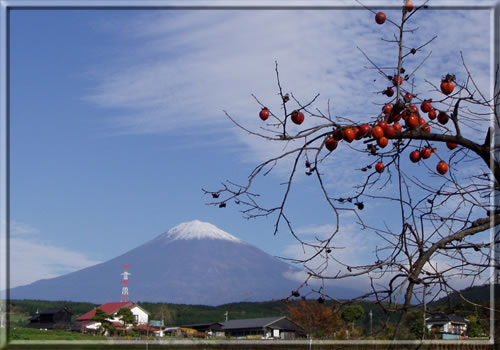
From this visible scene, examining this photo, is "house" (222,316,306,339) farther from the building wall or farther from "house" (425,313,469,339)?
"house" (425,313,469,339)

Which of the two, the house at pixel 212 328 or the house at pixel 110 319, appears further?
the house at pixel 212 328

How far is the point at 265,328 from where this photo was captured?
22.4 metres

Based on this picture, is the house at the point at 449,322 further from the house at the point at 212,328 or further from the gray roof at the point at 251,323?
the house at the point at 212,328

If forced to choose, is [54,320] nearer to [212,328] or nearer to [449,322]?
[212,328]

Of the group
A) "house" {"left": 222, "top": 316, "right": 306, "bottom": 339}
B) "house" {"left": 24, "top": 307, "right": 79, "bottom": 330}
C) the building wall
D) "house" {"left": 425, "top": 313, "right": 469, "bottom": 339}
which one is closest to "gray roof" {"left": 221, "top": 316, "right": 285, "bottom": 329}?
"house" {"left": 222, "top": 316, "right": 306, "bottom": 339}

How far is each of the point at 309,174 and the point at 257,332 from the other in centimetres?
2276

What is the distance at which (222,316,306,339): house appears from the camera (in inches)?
881

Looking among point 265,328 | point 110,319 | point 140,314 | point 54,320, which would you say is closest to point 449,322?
point 54,320

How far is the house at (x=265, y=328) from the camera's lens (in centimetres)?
2238

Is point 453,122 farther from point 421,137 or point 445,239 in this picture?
point 445,239

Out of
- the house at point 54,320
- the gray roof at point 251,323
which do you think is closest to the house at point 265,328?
the gray roof at point 251,323

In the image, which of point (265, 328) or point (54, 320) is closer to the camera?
point (54, 320)

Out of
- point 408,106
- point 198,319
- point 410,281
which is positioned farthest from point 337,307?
point 198,319

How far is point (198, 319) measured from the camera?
102 ft
